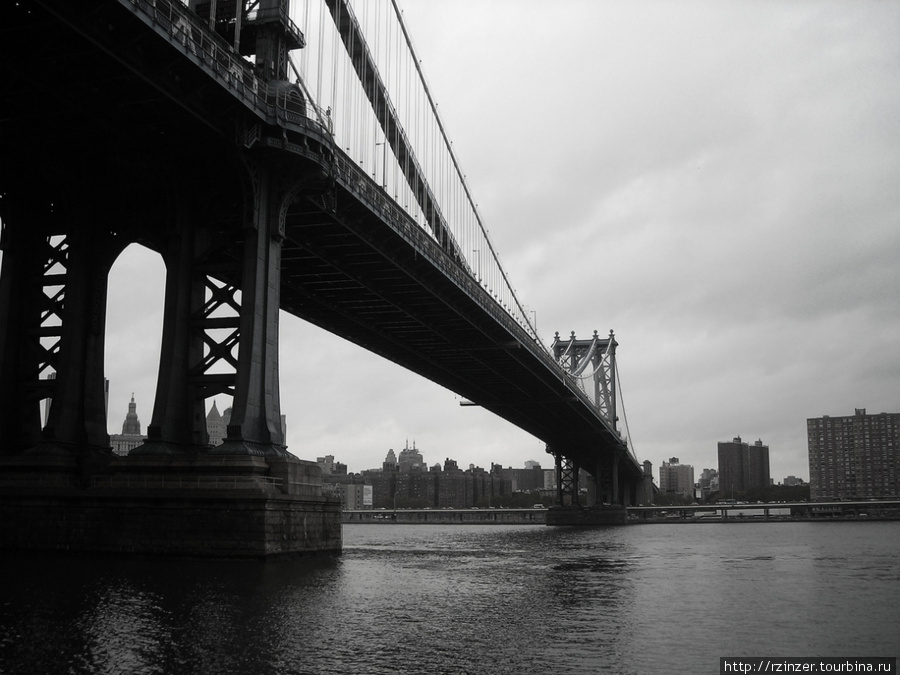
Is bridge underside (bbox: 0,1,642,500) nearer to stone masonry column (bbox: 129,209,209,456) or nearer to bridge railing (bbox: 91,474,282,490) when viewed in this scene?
stone masonry column (bbox: 129,209,209,456)

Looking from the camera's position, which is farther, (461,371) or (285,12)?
(461,371)

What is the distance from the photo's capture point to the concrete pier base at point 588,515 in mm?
116562

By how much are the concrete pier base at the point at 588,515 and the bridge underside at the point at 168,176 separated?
6636cm

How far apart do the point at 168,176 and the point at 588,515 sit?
91.3m

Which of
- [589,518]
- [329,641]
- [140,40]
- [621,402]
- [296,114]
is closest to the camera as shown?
[329,641]

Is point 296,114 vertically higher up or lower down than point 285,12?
lower down

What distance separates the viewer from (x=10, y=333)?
36.7 meters

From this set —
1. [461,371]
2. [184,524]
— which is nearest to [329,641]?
[184,524]

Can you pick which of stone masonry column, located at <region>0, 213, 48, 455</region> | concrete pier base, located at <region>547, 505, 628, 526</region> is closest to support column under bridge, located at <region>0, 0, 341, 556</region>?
stone masonry column, located at <region>0, 213, 48, 455</region>

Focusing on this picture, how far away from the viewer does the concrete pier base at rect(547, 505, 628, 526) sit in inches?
4589

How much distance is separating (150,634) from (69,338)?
23417mm

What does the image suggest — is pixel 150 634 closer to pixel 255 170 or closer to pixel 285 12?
pixel 255 170

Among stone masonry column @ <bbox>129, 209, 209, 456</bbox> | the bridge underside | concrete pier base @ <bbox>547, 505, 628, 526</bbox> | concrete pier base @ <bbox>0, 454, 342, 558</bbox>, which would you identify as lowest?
concrete pier base @ <bbox>547, 505, 628, 526</bbox>

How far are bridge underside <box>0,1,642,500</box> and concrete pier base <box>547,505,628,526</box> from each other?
6636cm
